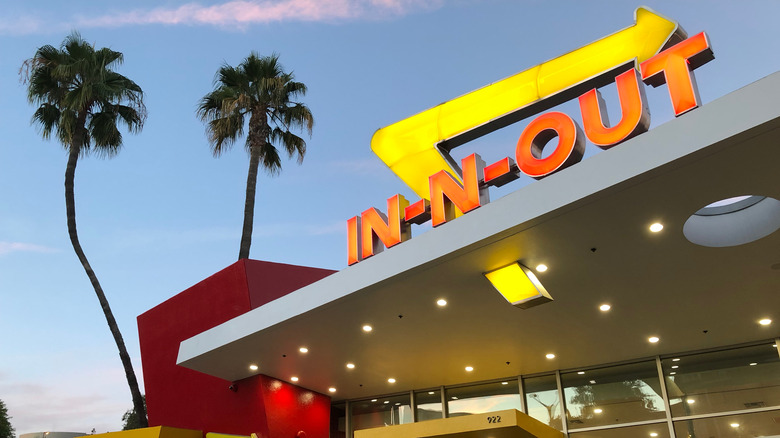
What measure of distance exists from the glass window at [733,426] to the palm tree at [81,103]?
574 inches

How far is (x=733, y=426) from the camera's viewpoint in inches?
427

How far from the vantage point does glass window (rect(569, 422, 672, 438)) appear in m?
11.5

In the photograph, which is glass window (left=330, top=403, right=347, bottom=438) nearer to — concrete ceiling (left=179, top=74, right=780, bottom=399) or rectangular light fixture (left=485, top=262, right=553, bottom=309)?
concrete ceiling (left=179, top=74, right=780, bottom=399)

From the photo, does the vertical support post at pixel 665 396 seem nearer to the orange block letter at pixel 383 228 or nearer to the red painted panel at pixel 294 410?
the orange block letter at pixel 383 228

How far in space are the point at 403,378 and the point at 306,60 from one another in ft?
74.0

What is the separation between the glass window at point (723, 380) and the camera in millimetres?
10930

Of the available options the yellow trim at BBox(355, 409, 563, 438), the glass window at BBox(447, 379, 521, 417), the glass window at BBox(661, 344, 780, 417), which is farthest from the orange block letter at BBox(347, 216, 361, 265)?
the glass window at BBox(661, 344, 780, 417)

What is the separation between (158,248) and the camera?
40438 millimetres

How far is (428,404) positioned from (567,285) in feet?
21.2

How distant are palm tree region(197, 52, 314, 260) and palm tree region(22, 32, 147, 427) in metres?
2.54

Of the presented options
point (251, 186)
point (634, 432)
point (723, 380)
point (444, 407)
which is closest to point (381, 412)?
point (444, 407)

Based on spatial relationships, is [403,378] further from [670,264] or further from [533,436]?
[670,264]

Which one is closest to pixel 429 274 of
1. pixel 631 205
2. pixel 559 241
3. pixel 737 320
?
pixel 559 241

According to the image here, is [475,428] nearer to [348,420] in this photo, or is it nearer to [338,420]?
[348,420]
